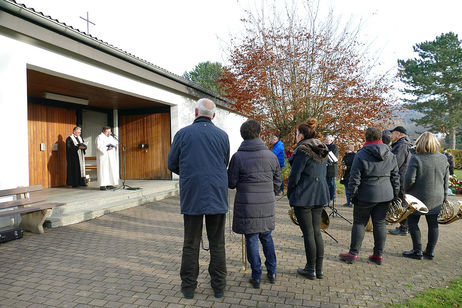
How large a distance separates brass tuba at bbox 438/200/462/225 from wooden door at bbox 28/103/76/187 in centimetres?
993

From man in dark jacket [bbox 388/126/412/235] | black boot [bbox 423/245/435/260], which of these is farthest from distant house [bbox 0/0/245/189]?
black boot [bbox 423/245/435/260]

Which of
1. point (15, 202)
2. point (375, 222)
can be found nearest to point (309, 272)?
point (375, 222)

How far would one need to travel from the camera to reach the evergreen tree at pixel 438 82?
27.8m

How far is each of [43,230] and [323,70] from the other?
378 inches

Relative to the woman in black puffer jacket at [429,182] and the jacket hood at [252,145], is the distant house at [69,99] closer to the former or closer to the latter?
the jacket hood at [252,145]

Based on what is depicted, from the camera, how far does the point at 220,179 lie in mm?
3125

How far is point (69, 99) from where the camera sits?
9391 mm

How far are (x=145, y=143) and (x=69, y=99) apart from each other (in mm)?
3075

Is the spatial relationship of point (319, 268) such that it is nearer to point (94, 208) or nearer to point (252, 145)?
point (252, 145)

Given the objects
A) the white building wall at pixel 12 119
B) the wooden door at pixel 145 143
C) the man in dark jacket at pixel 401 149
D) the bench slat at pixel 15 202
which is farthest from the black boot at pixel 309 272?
the wooden door at pixel 145 143

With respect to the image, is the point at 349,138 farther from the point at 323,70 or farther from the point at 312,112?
the point at 323,70

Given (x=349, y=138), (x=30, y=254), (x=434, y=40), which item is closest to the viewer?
(x=30, y=254)

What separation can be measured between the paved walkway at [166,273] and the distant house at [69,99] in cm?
191

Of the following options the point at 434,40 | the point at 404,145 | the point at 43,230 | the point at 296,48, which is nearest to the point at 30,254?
the point at 43,230
